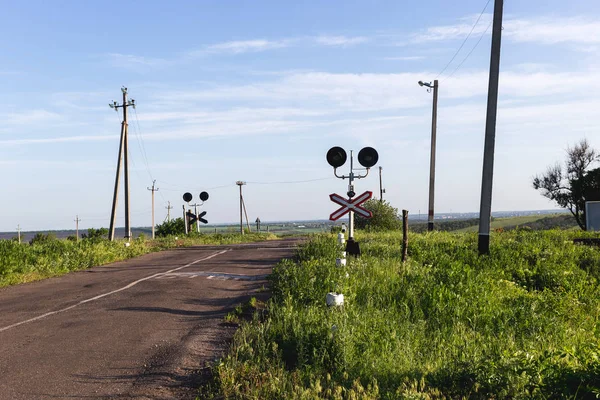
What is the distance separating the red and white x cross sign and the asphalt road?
271 cm

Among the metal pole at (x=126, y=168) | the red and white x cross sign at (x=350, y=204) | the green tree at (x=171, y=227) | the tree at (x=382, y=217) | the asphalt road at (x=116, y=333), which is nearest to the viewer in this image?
the asphalt road at (x=116, y=333)

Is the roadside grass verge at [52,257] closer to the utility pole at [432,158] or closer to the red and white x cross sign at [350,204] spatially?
the red and white x cross sign at [350,204]

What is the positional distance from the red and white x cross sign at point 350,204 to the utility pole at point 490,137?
13.8ft

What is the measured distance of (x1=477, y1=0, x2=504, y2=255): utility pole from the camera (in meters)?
16.9

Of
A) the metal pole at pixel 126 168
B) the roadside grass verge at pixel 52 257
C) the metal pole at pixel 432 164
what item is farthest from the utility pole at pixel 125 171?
the metal pole at pixel 432 164

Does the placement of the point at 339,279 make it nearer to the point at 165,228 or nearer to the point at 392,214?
the point at 392,214

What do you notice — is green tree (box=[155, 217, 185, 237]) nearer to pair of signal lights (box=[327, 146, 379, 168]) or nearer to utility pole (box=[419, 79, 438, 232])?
utility pole (box=[419, 79, 438, 232])

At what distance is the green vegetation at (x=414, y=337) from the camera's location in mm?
5664

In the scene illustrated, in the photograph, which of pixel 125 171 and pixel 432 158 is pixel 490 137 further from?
pixel 125 171

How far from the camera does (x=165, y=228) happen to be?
54.6 meters

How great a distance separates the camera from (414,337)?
26.7 ft

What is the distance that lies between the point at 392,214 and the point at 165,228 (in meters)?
21.8

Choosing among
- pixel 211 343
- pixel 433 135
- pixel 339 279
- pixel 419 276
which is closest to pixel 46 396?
pixel 211 343

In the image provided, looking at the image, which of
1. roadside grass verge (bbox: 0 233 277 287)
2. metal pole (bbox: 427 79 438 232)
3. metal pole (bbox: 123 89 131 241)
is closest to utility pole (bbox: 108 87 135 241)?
metal pole (bbox: 123 89 131 241)
